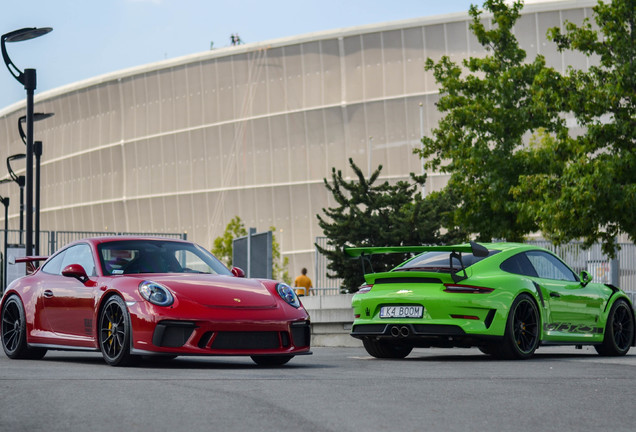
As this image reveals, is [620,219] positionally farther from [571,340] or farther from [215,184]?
[215,184]

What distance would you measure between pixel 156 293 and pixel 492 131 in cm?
2110

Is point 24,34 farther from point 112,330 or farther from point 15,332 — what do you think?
point 112,330

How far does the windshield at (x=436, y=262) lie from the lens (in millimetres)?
12078

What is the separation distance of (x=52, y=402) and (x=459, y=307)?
5598 mm

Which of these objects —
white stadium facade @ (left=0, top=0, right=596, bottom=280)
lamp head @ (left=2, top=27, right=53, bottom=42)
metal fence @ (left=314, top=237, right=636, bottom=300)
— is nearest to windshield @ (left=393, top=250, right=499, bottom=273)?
metal fence @ (left=314, top=237, right=636, bottom=300)

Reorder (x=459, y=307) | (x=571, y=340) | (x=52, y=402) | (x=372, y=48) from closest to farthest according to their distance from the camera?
1. (x=52, y=402)
2. (x=459, y=307)
3. (x=571, y=340)
4. (x=372, y=48)

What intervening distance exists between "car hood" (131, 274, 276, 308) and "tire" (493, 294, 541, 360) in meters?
2.79

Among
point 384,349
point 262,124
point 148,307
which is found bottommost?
point 384,349

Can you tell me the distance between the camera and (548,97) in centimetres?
2672

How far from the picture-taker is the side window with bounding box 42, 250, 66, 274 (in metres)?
11.7

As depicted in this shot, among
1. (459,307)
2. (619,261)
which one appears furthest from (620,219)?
(459,307)

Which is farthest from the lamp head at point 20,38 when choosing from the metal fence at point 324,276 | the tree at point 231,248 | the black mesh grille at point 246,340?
the tree at point 231,248

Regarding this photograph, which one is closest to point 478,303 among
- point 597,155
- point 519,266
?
point 519,266

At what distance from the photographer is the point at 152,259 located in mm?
11023
